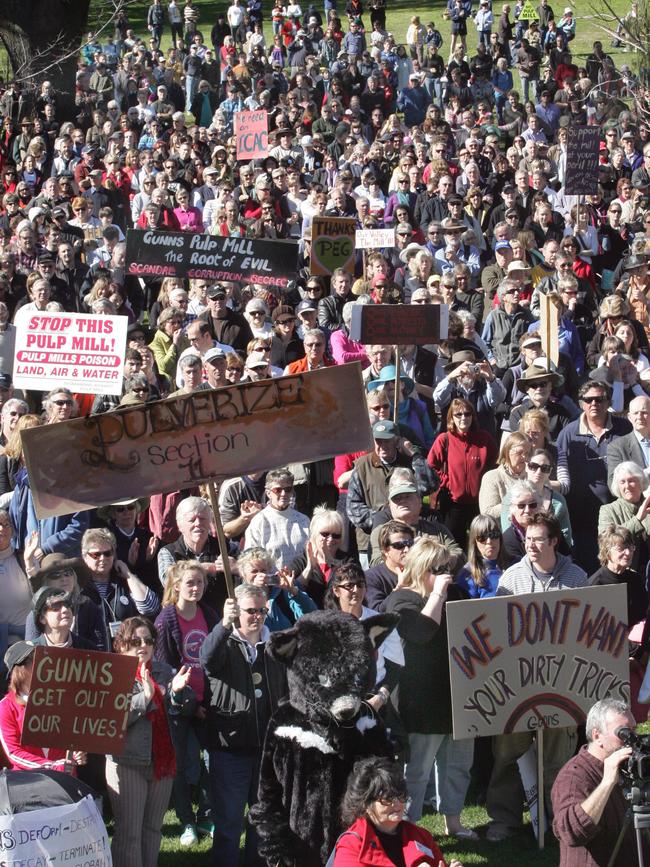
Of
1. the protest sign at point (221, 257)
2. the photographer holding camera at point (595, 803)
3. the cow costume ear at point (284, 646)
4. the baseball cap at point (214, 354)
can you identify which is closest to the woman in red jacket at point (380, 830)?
Result: the photographer holding camera at point (595, 803)

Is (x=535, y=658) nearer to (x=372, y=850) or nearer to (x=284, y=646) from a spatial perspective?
(x=284, y=646)

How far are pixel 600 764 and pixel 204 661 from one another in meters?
2.07

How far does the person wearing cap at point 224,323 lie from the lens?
514 inches

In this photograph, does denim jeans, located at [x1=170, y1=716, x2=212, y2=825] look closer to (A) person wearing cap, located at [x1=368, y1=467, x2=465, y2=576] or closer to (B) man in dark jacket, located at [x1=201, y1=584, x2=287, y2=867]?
(B) man in dark jacket, located at [x1=201, y1=584, x2=287, y2=867]

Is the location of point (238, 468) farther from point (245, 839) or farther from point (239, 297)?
point (239, 297)

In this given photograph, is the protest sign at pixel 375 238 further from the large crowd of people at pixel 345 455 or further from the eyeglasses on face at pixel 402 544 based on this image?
the eyeglasses on face at pixel 402 544

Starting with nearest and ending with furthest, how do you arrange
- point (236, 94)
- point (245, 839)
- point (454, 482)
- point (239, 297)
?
point (245, 839) → point (454, 482) → point (239, 297) → point (236, 94)

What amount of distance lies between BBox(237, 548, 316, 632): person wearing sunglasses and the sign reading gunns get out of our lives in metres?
0.99

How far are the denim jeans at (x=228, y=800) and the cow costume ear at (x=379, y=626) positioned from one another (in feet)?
3.07

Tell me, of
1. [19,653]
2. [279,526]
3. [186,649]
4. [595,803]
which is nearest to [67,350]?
[279,526]

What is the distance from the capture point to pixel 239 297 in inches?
580

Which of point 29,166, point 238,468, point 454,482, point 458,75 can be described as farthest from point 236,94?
point 238,468

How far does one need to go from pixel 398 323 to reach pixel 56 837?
6002 mm

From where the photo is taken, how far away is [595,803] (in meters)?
5.70
